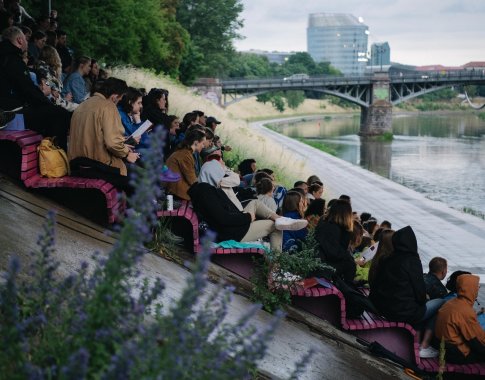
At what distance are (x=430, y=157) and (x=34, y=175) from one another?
45079 mm

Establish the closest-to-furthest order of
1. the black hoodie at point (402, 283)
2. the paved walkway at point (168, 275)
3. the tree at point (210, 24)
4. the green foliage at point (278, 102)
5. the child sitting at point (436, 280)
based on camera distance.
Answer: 1. the paved walkway at point (168, 275)
2. the black hoodie at point (402, 283)
3. the child sitting at point (436, 280)
4. the tree at point (210, 24)
5. the green foliage at point (278, 102)

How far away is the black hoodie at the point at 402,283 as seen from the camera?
6.67m

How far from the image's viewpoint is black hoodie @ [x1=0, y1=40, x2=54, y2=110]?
266 inches

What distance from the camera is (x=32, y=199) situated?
650 centimetres

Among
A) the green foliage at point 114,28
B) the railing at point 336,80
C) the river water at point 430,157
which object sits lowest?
the river water at point 430,157

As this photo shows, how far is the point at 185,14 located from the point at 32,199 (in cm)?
4970

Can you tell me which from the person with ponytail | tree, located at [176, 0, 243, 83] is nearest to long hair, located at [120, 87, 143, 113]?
the person with ponytail

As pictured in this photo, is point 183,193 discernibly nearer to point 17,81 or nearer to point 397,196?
Answer: point 17,81

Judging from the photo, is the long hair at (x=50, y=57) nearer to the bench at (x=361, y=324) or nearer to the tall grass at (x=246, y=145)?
the bench at (x=361, y=324)

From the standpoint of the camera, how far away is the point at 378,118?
2790 inches

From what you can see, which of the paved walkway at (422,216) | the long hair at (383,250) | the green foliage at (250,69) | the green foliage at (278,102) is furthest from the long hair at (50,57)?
the green foliage at (278,102)

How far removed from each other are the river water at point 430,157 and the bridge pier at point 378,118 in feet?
5.25

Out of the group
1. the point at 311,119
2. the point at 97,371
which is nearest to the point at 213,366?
the point at 97,371

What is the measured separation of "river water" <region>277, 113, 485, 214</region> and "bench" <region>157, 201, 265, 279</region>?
21926mm
